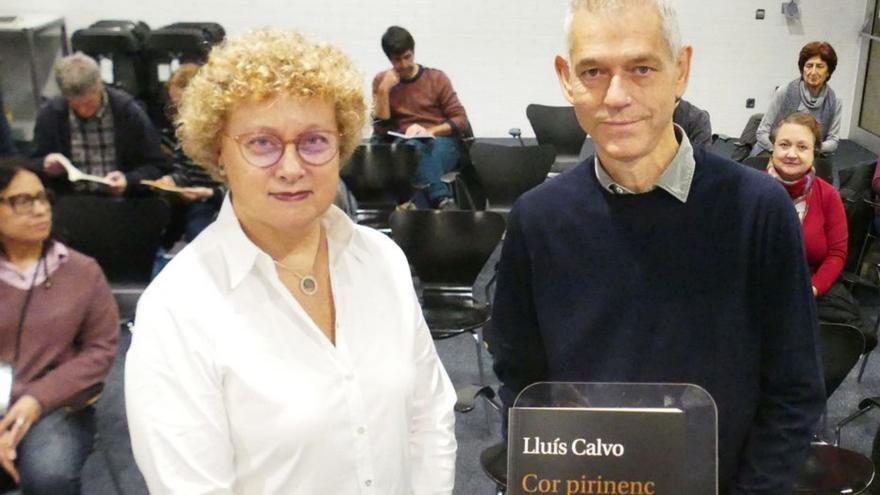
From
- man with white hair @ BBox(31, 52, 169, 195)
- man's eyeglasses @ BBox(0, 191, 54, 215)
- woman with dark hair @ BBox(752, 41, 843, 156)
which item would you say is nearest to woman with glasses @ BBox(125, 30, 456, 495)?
man's eyeglasses @ BBox(0, 191, 54, 215)

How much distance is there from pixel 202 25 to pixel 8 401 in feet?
20.6

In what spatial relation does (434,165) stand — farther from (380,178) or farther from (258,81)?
(258,81)

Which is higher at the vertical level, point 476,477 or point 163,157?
point 163,157

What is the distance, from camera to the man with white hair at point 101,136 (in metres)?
4.80

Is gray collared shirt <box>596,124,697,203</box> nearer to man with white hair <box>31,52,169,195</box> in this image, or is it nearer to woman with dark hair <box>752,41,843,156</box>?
man with white hair <box>31,52,169,195</box>

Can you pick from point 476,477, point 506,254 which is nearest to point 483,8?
point 476,477

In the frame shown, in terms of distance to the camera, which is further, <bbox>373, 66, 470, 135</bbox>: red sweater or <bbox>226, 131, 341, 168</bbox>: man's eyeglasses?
<bbox>373, 66, 470, 135</bbox>: red sweater

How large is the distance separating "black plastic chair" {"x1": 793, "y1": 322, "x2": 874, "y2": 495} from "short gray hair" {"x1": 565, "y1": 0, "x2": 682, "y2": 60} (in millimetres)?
1904

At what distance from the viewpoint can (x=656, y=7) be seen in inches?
51.1

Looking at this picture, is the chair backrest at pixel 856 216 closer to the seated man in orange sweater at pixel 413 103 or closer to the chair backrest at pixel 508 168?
the chair backrest at pixel 508 168

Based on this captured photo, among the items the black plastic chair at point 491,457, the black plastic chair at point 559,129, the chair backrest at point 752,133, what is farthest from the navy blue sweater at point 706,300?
the chair backrest at point 752,133

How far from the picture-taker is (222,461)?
1.37m

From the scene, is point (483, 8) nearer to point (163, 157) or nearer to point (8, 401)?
point (163, 157)

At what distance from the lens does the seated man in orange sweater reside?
19.5ft
